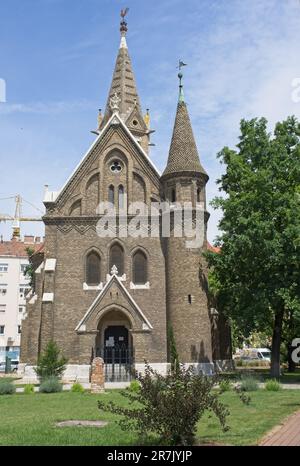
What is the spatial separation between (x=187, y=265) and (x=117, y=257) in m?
4.48

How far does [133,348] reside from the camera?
28.5 meters

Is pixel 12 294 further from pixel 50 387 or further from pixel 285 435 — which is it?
pixel 285 435

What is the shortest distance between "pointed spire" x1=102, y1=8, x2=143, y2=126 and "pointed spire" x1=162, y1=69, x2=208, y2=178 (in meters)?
9.00

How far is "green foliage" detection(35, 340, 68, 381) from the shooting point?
89.8 ft

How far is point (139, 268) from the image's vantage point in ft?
102

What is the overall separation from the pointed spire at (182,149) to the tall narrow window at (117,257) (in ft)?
17.9

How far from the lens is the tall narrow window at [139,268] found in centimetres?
3097

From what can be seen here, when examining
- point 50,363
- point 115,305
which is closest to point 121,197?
point 115,305

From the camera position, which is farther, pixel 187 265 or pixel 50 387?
pixel 187 265

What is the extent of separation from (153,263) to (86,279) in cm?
419

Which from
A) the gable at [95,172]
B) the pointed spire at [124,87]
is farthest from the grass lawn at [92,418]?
the pointed spire at [124,87]

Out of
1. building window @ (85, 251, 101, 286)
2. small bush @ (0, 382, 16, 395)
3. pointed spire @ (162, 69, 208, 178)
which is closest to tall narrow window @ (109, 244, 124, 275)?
building window @ (85, 251, 101, 286)
